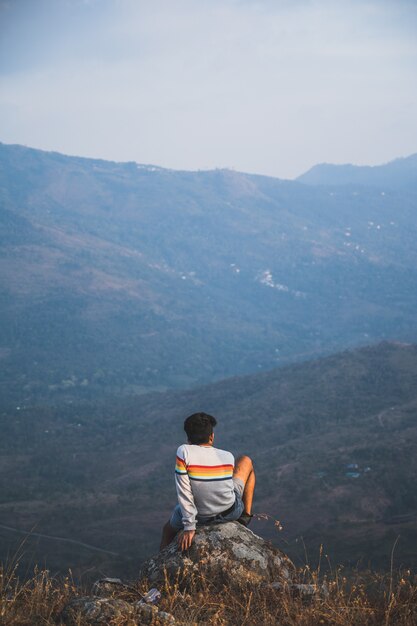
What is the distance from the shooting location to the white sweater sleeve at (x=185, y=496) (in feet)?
14.8

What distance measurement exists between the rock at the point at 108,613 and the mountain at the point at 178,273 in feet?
160

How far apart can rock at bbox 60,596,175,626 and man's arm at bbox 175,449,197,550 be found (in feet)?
2.17

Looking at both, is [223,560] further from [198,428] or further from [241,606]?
[198,428]

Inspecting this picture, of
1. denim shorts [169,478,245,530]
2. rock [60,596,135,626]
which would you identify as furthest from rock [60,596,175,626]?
denim shorts [169,478,245,530]

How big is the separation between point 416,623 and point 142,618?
5.96ft

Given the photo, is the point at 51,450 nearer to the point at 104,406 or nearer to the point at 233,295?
the point at 104,406

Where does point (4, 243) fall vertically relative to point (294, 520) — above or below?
above

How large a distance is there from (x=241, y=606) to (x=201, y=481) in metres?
0.94

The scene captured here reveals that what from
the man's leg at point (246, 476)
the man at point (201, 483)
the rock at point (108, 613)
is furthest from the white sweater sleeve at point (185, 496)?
the rock at point (108, 613)

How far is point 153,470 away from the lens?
3016 centimetres

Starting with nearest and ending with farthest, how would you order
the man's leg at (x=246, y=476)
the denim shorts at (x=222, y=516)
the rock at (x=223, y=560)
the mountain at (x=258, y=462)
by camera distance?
the rock at (x=223, y=560) → the denim shorts at (x=222, y=516) → the man's leg at (x=246, y=476) → the mountain at (x=258, y=462)

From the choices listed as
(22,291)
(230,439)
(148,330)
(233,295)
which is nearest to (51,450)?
(230,439)

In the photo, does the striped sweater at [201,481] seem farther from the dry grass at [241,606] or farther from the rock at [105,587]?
the rock at [105,587]

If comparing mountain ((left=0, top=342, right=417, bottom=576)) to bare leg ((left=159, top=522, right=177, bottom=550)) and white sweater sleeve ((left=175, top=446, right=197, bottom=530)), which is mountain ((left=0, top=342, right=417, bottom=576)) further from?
white sweater sleeve ((left=175, top=446, right=197, bottom=530))
